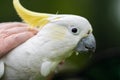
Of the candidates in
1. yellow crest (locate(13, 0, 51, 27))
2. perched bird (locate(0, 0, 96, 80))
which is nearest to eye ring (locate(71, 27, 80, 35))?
perched bird (locate(0, 0, 96, 80))

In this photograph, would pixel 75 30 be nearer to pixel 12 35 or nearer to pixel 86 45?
pixel 86 45

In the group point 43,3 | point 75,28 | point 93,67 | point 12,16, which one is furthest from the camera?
point 43,3

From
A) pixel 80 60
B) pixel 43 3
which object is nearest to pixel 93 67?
pixel 80 60

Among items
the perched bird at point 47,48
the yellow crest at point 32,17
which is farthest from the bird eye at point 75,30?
the yellow crest at point 32,17

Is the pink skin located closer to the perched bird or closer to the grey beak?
the perched bird

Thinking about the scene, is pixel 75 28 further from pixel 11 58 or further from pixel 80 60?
pixel 80 60
